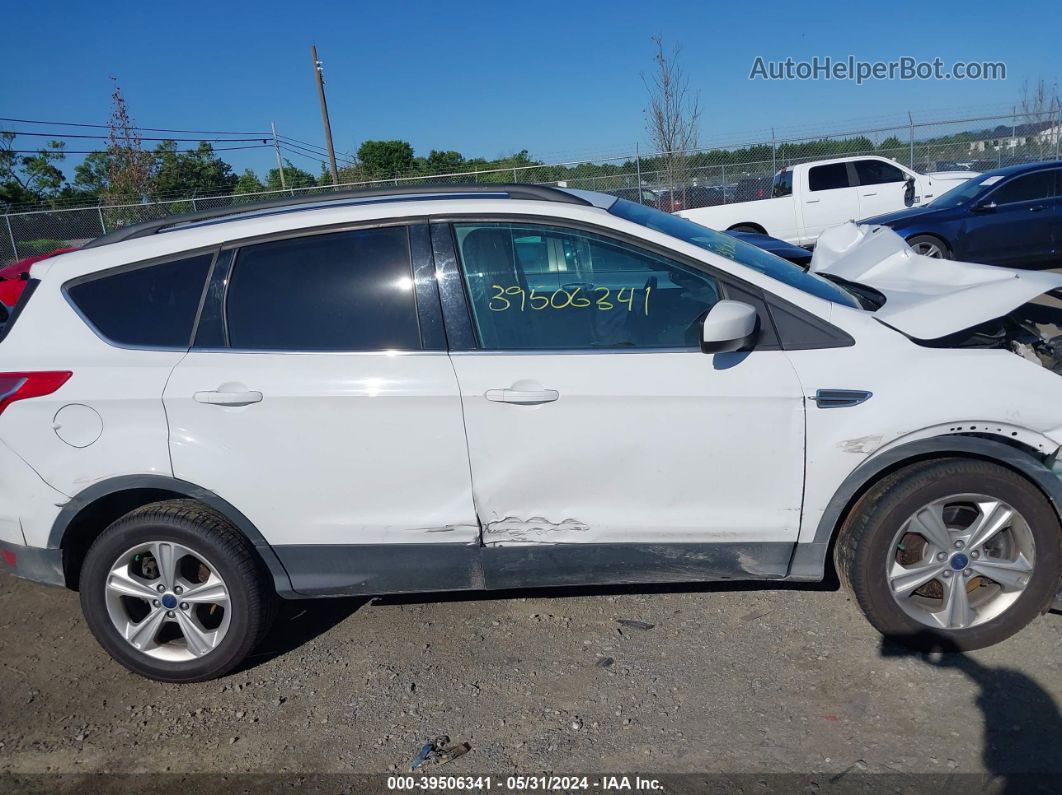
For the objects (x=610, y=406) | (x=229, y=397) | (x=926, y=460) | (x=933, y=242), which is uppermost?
(x=229, y=397)

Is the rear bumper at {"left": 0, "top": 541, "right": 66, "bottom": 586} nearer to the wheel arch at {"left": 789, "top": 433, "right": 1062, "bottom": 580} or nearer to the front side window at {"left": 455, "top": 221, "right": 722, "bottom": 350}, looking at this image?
the front side window at {"left": 455, "top": 221, "right": 722, "bottom": 350}

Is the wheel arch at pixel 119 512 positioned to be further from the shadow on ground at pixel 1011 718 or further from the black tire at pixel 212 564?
the shadow on ground at pixel 1011 718

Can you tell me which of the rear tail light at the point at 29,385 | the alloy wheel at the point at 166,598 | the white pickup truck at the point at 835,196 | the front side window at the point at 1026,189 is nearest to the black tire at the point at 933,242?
the front side window at the point at 1026,189

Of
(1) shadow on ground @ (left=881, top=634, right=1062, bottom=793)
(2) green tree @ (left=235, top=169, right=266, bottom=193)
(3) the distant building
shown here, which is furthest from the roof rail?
(2) green tree @ (left=235, top=169, right=266, bottom=193)

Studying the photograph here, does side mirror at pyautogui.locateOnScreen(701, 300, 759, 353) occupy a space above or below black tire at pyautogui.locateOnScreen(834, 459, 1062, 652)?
above

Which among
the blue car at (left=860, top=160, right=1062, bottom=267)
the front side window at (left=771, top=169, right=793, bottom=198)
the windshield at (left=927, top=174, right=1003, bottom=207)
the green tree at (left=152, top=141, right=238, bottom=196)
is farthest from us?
the green tree at (left=152, top=141, right=238, bottom=196)

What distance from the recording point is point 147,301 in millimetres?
3277

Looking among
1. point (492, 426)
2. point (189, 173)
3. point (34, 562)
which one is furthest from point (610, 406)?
point (189, 173)

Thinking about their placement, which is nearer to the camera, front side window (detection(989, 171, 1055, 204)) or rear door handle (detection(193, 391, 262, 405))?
rear door handle (detection(193, 391, 262, 405))

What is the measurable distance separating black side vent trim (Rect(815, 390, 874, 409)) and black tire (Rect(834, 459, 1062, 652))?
0.35 metres

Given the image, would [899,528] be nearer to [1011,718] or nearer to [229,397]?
[1011,718]

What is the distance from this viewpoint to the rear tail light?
3184mm

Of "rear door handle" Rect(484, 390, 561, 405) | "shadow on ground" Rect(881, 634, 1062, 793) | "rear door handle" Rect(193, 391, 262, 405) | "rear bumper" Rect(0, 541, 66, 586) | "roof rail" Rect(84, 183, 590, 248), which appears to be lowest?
"shadow on ground" Rect(881, 634, 1062, 793)

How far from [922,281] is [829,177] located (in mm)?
11733
